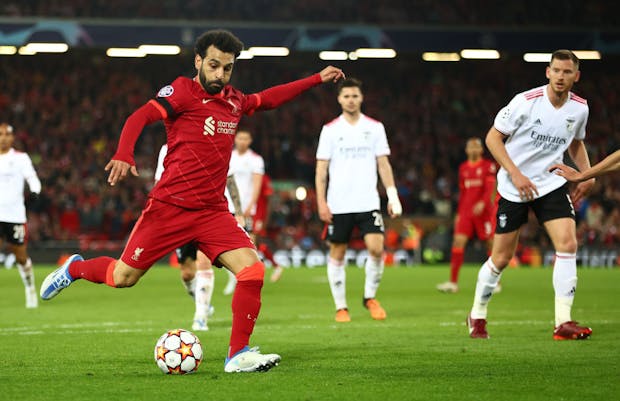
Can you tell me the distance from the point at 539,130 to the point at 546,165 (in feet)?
1.03

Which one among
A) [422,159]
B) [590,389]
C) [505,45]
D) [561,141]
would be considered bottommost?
[590,389]

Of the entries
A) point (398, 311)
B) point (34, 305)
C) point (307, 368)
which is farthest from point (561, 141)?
point (34, 305)

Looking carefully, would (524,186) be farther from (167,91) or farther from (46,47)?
(46,47)

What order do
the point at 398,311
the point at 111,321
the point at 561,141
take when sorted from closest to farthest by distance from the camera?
the point at 561,141, the point at 111,321, the point at 398,311

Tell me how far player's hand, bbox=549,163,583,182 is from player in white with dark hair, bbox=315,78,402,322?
320 centimetres

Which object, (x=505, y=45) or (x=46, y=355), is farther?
(x=505, y=45)

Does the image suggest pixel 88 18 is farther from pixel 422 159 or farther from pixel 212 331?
pixel 212 331

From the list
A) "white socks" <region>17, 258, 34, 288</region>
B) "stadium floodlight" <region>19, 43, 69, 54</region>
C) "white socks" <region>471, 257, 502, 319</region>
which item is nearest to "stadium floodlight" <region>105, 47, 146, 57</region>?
"stadium floodlight" <region>19, 43, 69, 54</region>

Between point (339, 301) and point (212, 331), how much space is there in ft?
6.15

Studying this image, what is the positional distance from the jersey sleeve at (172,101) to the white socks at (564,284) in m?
3.76

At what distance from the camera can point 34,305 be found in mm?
13469

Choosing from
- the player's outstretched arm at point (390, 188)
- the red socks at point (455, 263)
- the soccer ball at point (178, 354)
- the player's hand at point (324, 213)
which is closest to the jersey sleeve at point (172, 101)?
the soccer ball at point (178, 354)

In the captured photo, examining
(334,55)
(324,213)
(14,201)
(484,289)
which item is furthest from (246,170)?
(334,55)

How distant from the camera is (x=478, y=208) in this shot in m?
16.7
